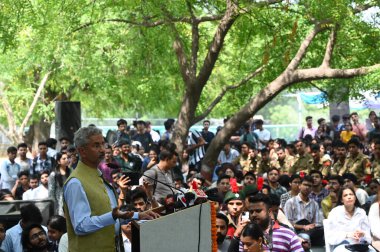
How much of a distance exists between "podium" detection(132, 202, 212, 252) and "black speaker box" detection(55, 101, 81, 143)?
13948 millimetres

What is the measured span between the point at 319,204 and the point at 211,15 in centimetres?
472

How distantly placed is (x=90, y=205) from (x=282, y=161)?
13.3m

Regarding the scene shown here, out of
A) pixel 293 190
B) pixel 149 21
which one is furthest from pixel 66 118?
pixel 293 190

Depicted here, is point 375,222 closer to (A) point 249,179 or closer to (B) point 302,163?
(A) point 249,179

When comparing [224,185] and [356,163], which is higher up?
[356,163]

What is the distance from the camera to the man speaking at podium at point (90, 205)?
21.2 ft

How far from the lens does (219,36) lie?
17094 millimetres

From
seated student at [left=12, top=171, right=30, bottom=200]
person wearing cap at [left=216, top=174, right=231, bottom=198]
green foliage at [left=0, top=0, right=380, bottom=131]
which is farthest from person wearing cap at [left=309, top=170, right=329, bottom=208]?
seated student at [left=12, top=171, right=30, bottom=200]

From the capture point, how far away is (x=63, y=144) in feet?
61.0

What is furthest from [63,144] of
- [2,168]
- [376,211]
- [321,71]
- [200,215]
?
[200,215]

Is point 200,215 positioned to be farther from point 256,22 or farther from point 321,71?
point 256,22

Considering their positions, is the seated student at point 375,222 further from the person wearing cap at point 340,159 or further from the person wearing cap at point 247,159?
the person wearing cap at point 247,159

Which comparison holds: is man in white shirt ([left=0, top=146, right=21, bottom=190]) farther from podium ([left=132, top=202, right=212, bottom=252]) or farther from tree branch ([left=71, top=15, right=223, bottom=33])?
podium ([left=132, top=202, right=212, bottom=252])

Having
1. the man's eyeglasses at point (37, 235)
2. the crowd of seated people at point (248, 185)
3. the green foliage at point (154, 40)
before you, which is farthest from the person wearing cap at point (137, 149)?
the man's eyeglasses at point (37, 235)
